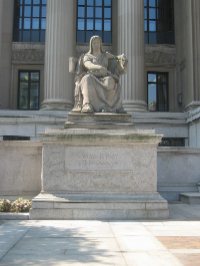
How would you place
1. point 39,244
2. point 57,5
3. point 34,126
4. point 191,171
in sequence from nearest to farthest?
1. point 39,244
2. point 191,171
3. point 34,126
4. point 57,5

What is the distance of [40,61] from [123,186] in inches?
854

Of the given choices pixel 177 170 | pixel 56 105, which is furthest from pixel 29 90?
pixel 177 170

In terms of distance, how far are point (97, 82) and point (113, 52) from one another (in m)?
19.6

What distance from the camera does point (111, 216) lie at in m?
9.86

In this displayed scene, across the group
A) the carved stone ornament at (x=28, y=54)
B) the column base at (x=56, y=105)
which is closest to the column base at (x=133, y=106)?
the column base at (x=56, y=105)

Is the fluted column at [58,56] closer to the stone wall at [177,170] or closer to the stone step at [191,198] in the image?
the stone wall at [177,170]

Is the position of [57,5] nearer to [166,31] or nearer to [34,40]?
[34,40]

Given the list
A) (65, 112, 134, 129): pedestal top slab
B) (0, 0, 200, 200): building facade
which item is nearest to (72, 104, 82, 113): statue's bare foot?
(65, 112, 134, 129): pedestal top slab

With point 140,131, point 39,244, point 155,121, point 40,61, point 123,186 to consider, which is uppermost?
point 40,61

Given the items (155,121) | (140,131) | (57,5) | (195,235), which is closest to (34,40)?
(57,5)

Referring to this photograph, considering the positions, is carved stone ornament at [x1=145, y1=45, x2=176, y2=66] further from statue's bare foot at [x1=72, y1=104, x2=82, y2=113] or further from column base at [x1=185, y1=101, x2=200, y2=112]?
statue's bare foot at [x1=72, y1=104, x2=82, y2=113]

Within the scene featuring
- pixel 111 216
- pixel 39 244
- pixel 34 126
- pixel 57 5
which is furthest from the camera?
pixel 57 5

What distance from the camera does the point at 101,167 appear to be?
10.3 m

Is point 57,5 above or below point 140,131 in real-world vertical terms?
above
